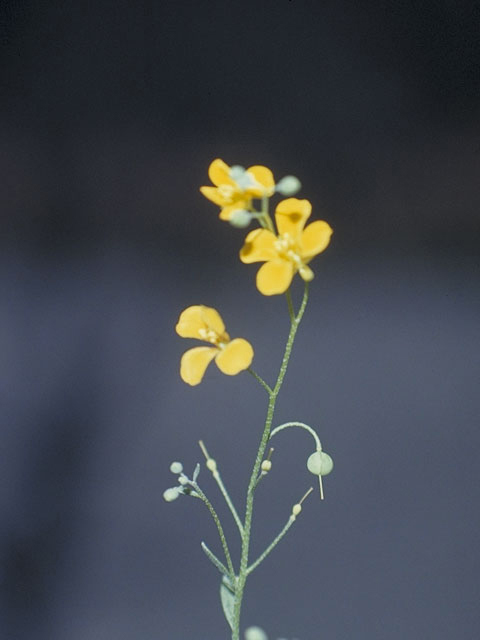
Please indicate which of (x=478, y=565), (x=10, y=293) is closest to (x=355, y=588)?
(x=478, y=565)

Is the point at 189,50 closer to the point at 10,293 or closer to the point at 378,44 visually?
the point at 378,44

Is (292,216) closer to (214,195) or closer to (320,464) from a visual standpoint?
(214,195)

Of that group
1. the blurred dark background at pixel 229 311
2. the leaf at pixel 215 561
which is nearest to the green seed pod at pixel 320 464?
the leaf at pixel 215 561

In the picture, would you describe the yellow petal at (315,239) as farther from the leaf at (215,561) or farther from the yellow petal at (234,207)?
the leaf at (215,561)

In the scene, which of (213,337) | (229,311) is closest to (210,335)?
(213,337)

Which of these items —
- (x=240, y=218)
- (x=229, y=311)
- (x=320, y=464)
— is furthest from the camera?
(x=229, y=311)

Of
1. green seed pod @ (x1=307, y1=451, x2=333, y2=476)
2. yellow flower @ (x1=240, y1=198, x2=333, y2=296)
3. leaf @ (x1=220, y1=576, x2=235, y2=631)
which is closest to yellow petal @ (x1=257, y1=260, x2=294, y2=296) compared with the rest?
Result: yellow flower @ (x1=240, y1=198, x2=333, y2=296)
